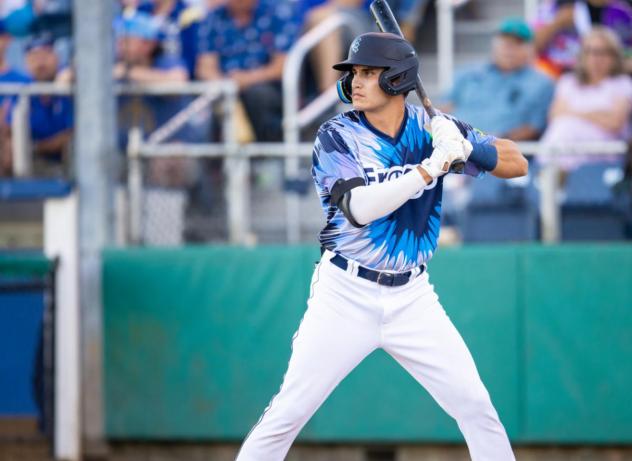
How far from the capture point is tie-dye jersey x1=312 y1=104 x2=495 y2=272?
457 cm

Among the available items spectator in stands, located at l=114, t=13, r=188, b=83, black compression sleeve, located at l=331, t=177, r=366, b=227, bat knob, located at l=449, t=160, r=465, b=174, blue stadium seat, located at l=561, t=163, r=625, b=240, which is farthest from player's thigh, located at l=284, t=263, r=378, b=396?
spectator in stands, located at l=114, t=13, r=188, b=83

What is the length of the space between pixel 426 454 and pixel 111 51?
11.5 feet

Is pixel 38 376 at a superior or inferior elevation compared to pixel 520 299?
inferior

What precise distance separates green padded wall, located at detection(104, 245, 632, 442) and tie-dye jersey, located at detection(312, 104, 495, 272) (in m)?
2.79

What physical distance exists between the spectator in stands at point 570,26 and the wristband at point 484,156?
3.70 meters

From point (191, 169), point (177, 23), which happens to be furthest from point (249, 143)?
point (177, 23)

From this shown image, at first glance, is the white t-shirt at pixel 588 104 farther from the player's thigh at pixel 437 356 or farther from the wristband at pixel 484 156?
the player's thigh at pixel 437 356

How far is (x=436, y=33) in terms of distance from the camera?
9.51 metres

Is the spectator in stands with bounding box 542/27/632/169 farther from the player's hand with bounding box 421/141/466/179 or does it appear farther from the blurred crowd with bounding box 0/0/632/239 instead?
the player's hand with bounding box 421/141/466/179

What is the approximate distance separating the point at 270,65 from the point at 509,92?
1.80 meters

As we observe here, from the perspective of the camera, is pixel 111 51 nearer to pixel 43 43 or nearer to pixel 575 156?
pixel 43 43

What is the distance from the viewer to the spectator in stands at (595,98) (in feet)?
25.4

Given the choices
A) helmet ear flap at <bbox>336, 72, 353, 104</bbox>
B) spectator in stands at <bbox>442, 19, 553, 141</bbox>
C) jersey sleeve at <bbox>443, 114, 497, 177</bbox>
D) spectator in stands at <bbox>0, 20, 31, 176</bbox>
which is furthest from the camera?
spectator in stands at <bbox>0, 20, 31, 176</bbox>

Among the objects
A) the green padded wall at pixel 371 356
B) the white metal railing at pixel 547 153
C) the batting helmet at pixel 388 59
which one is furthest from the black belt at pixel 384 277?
the white metal railing at pixel 547 153
